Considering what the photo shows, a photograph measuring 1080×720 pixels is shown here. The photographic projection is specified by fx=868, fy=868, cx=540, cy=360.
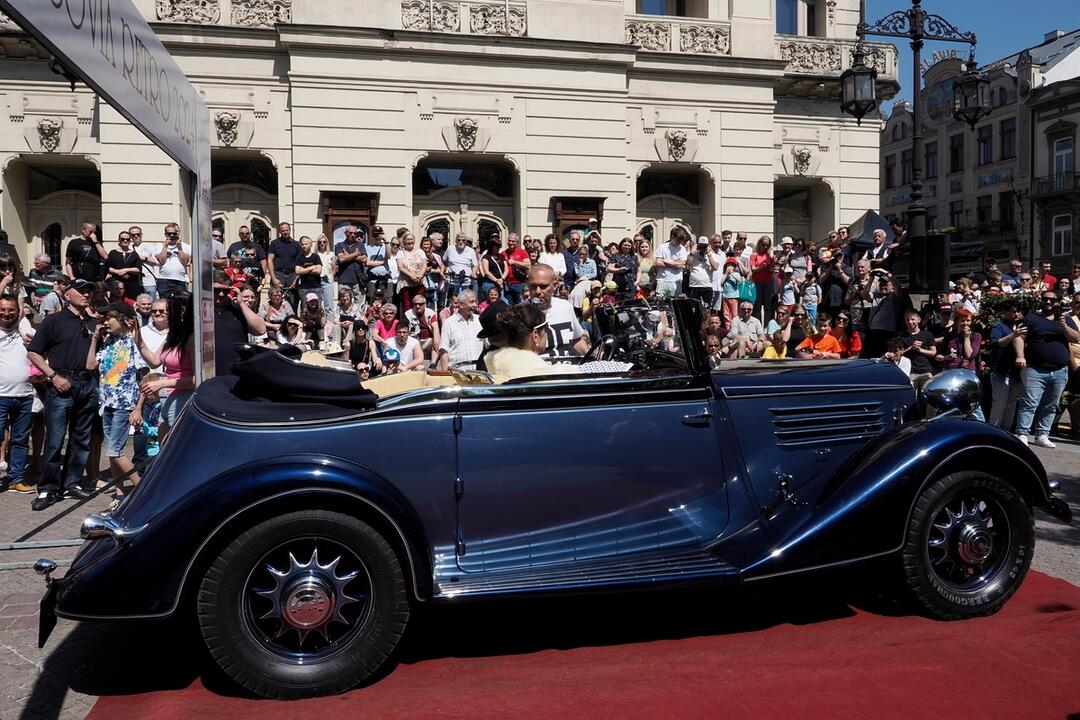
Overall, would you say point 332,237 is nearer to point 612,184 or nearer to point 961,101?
point 612,184

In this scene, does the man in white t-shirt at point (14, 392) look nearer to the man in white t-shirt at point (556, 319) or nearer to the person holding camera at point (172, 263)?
the man in white t-shirt at point (556, 319)

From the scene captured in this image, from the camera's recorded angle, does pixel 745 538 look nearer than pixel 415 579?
No

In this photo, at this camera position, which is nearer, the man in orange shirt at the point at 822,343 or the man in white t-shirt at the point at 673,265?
the man in orange shirt at the point at 822,343

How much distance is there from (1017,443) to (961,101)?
1192cm

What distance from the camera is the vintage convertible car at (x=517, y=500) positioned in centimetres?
378

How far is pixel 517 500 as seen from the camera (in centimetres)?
412

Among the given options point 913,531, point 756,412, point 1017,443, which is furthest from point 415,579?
point 1017,443

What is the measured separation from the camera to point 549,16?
21234mm

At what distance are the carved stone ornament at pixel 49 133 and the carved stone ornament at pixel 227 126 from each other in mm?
3587

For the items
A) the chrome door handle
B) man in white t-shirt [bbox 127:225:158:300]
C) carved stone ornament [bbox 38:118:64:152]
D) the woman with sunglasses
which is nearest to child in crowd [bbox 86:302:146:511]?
the chrome door handle

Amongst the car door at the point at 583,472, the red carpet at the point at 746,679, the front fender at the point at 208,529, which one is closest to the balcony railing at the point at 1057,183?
the red carpet at the point at 746,679

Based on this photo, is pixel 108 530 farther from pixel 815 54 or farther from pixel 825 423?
pixel 815 54

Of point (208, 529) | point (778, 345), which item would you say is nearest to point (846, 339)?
point (778, 345)

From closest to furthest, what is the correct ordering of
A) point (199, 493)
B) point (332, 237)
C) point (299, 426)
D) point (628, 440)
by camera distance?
point (199, 493)
point (299, 426)
point (628, 440)
point (332, 237)
